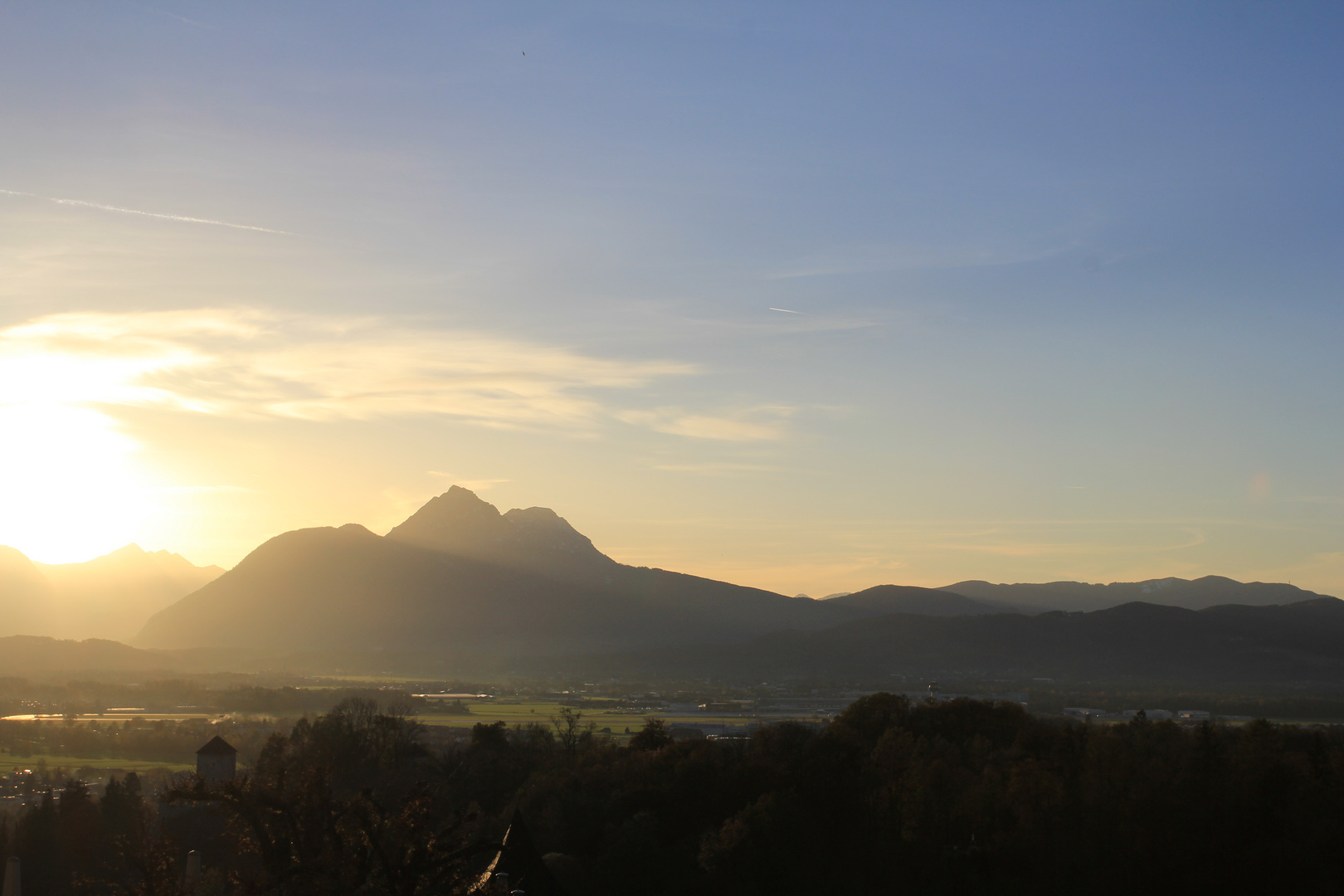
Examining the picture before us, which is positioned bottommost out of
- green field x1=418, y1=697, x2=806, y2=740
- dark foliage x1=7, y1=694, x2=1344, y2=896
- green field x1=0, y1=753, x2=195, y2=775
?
green field x1=0, y1=753, x2=195, y2=775

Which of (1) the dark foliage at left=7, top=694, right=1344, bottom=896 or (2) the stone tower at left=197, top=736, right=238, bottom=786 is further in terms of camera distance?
(2) the stone tower at left=197, top=736, right=238, bottom=786

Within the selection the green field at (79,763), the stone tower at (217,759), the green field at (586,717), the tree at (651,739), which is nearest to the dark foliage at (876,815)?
the tree at (651,739)

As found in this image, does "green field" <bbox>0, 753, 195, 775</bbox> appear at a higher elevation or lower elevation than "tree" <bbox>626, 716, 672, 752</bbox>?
lower

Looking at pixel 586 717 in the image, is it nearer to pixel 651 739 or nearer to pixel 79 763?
pixel 79 763

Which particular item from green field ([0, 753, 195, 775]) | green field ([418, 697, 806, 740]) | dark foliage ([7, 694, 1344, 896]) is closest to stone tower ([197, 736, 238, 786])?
dark foliage ([7, 694, 1344, 896])

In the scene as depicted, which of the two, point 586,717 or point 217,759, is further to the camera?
point 586,717

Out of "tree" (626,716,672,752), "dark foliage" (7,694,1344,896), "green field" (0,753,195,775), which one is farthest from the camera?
"green field" (0,753,195,775)

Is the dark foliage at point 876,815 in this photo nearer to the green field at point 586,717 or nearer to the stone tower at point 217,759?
the stone tower at point 217,759

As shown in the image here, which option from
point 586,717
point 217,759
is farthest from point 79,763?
point 586,717

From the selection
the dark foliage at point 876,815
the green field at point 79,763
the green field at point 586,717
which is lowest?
the green field at point 79,763

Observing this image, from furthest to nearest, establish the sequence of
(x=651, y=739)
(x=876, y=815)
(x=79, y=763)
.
Result: (x=79, y=763), (x=651, y=739), (x=876, y=815)

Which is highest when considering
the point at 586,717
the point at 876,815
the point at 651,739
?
the point at 651,739

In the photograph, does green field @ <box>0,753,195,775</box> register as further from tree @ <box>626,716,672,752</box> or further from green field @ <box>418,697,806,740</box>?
tree @ <box>626,716,672,752</box>

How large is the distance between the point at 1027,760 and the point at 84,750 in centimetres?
10158
